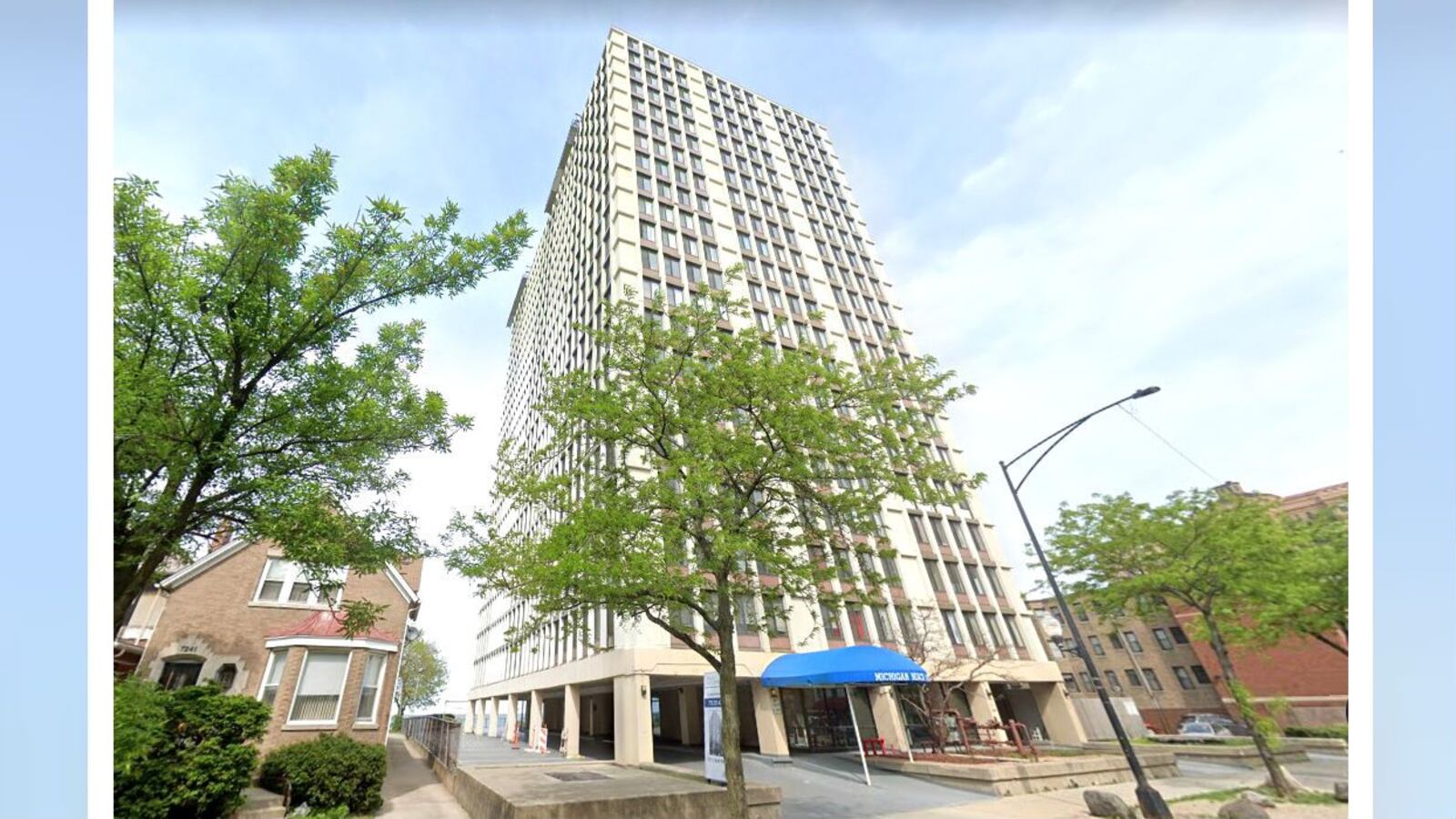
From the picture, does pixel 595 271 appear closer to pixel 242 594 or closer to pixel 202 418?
pixel 242 594

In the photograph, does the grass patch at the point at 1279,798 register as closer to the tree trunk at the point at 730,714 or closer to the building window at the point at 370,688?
the tree trunk at the point at 730,714

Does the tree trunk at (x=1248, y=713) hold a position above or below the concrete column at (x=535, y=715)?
below

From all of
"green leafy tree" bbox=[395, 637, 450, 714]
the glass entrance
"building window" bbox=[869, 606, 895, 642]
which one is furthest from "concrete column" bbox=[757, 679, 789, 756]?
"green leafy tree" bbox=[395, 637, 450, 714]

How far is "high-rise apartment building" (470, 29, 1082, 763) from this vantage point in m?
25.4

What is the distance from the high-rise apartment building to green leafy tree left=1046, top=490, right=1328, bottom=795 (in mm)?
13188

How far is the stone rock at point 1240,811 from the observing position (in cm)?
605

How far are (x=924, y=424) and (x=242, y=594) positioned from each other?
20.2 metres

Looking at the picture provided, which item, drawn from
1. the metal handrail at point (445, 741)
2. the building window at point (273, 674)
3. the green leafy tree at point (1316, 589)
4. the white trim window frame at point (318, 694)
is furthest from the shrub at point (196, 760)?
the green leafy tree at point (1316, 589)

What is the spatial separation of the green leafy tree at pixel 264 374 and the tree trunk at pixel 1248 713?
10.5m

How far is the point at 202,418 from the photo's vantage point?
7.70m

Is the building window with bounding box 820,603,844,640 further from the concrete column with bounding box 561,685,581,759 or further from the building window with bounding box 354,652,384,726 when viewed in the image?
the building window with bounding box 354,652,384,726
